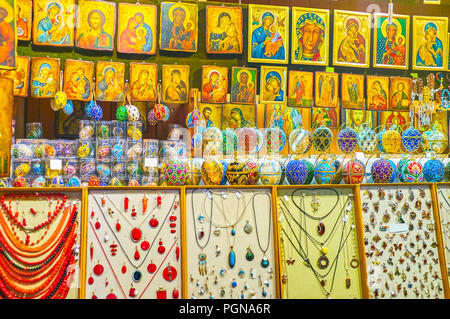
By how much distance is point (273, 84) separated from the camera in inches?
183

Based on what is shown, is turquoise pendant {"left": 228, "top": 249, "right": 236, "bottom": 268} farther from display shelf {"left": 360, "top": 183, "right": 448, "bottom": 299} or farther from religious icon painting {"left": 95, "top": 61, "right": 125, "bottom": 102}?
religious icon painting {"left": 95, "top": 61, "right": 125, "bottom": 102}

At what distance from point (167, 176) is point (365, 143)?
54.1 inches

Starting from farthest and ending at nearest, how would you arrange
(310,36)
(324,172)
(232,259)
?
(310,36)
(324,172)
(232,259)

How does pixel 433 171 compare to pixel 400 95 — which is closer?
pixel 433 171

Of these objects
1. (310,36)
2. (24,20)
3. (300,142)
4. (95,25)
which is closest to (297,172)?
(300,142)

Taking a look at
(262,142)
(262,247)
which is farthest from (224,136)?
(262,247)

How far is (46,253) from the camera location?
251cm

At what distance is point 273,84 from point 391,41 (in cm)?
122

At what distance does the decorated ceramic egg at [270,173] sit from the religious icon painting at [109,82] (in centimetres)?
195

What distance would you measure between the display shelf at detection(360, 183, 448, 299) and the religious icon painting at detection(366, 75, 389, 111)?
1957 mm

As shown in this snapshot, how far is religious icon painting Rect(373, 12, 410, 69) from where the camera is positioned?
4.81 m

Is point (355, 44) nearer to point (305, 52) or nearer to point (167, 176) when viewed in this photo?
point (305, 52)

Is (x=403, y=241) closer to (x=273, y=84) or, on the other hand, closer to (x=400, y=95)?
(x=273, y=84)

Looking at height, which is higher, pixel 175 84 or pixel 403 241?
pixel 175 84
